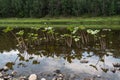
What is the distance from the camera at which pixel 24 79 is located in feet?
69.6

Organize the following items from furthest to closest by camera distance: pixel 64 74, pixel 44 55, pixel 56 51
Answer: pixel 56 51
pixel 44 55
pixel 64 74

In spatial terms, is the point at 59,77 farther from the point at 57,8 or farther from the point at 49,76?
the point at 57,8

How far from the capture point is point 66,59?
28625 millimetres

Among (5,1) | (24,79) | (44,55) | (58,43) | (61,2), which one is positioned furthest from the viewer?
(5,1)

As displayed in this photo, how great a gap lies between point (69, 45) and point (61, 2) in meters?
82.2

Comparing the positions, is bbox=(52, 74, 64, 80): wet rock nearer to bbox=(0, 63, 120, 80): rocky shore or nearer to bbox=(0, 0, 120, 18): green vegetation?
bbox=(0, 63, 120, 80): rocky shore

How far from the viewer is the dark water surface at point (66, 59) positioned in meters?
23.7

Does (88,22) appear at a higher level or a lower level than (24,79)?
lower

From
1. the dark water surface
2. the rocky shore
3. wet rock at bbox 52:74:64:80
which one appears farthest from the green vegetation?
wet rock at bbox 52:74:64:80

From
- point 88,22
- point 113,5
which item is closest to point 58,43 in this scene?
point 88,22

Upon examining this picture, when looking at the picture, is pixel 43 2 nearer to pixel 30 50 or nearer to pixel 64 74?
pixel 30 50

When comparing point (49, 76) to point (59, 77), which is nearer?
point (59, 77)

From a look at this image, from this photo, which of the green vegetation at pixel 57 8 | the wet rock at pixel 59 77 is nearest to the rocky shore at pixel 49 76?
the wet rock at pixel 59 77

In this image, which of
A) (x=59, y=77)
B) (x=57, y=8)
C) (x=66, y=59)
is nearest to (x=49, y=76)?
(x=59, y=77)
